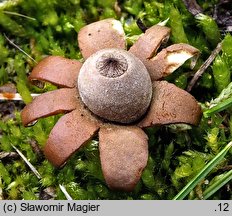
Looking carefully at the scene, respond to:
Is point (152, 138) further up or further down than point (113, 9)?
further down

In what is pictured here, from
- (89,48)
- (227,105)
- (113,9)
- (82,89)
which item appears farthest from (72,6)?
(227,105)

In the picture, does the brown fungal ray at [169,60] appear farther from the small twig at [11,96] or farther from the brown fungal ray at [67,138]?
the small twig at [11,96]

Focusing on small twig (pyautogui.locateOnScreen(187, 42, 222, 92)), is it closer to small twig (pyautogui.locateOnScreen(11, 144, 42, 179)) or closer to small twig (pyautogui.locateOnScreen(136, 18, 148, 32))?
small twig (pyautogui.locateOnScreen(136, 18, 148, 32))

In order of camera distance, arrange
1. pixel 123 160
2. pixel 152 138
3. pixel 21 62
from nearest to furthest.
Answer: pixel 123 160 → pixel 152 138 → pixel 21 62

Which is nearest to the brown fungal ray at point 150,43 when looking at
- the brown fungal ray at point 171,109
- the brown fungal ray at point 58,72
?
the brown fungal ray at point 171,109

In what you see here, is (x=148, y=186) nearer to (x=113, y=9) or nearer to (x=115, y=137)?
(x=115, y=137)

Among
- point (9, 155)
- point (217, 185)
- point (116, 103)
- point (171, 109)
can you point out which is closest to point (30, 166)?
point (9, 155)

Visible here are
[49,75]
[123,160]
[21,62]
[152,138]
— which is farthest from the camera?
[21,62]
